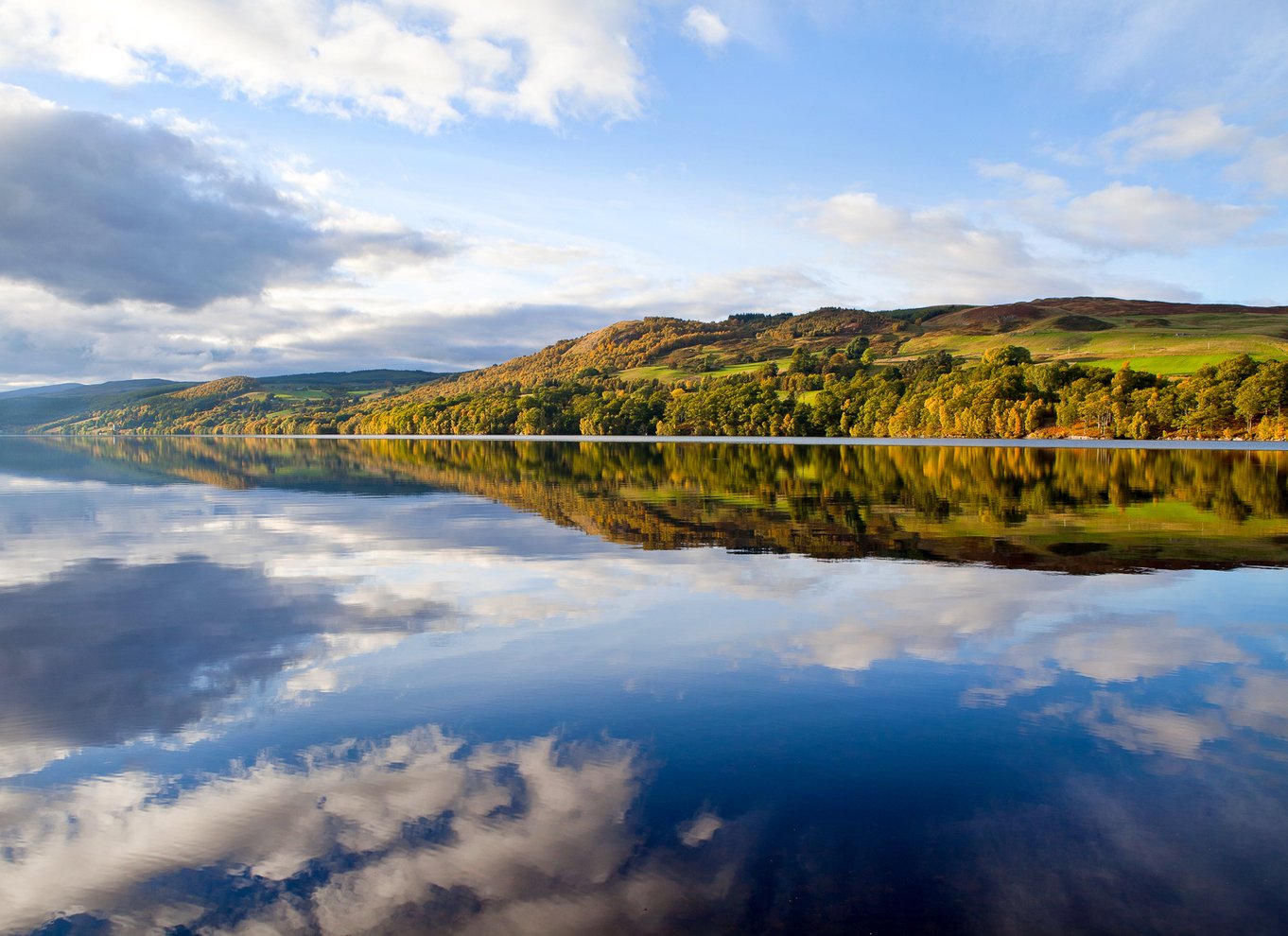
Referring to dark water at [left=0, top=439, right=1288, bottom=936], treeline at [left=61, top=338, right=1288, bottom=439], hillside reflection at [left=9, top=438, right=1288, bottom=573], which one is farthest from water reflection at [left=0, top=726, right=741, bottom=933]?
treeline at [left=61, top=338, right=1288, bottom=439]

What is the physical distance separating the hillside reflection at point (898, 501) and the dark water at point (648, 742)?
4.74 ft

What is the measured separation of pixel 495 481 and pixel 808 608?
122 ft

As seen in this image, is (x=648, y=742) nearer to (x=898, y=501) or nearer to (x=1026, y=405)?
(x=898, y=501)

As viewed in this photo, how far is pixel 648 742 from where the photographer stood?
9.43 metres

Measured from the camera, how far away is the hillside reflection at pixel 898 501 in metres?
23.4

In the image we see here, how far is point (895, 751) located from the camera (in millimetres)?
9148

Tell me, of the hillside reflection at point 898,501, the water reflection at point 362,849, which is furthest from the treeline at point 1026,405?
the water reflection at point 362,849

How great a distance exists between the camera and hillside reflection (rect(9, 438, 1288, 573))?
23406mm

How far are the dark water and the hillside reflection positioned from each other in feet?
4.74

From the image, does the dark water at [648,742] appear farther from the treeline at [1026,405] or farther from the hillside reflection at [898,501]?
the treeline at [1026,405]

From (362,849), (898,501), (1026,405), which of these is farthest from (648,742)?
(1026,405)

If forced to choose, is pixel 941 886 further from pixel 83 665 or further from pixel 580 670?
pixel 83 665

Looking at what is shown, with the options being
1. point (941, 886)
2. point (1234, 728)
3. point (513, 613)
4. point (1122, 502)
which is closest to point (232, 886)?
point (941, 886)

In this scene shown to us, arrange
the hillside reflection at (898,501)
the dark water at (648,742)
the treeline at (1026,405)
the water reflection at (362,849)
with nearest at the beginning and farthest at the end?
the water reflection at (362,849) → the dark water at (648,742) → the hillside reflection at (898,501) → the treeline at (1026,405)
